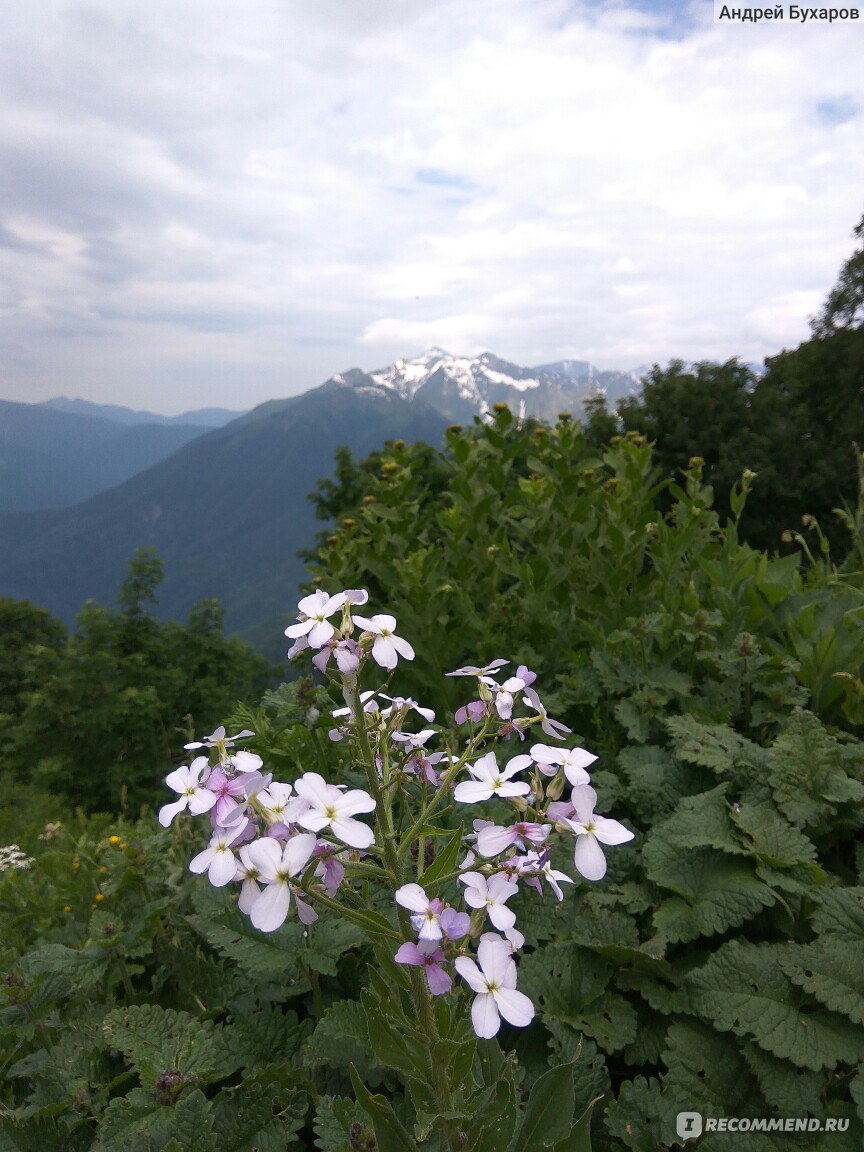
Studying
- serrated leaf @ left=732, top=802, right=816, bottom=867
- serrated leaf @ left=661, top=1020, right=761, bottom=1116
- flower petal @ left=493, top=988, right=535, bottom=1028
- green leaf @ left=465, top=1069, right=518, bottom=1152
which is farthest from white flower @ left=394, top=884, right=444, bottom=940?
serrated leaf @ left=732, top=802, right=816, bottom=867

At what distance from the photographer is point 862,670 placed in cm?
299

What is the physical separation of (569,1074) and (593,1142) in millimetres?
679

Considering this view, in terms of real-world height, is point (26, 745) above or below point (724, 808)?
below

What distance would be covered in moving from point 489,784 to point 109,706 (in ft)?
76.7

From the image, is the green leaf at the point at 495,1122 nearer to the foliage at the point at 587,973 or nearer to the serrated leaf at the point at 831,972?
the foliage at the point at 587,973

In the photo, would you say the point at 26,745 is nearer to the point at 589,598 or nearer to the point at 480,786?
the point at 589,598

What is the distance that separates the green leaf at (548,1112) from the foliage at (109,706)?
749 inches

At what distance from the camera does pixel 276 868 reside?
90 cm

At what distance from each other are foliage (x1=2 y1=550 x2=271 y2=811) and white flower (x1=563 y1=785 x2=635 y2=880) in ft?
63.2

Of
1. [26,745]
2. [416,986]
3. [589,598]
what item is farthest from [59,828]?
[26,745]

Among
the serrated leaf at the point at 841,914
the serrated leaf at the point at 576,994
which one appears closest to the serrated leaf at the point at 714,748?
the serrated leaf at the point at 841,914

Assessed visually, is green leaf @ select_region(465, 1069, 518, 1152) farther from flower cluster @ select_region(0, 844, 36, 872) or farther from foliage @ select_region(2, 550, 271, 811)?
foliage @ select_region(2, 550, 271, 811)

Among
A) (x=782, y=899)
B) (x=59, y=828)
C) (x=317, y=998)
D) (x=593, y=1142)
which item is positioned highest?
(x=782, y=899)

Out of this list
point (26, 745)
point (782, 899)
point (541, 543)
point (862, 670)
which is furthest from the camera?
point (26, 745)
